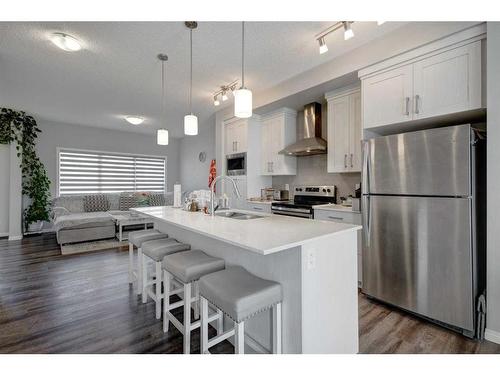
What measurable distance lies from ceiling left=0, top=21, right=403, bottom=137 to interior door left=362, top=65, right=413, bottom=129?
0.41 metres

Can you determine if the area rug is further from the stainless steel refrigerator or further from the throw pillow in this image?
the stainless steel refrigerator

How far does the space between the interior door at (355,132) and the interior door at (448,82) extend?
751 millimetres

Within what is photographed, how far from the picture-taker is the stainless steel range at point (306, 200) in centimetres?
319

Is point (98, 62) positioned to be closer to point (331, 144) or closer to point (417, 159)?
point (331, 144)

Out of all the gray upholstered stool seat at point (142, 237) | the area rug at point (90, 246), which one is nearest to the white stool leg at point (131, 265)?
the gray upholstered stool seat at point (142, 237)

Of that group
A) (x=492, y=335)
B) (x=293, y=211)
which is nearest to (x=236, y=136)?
(x=293, y=211)

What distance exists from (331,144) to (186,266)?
7.94 ft

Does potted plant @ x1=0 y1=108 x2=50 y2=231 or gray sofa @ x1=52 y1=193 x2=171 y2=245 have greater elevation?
potted plant @ x1=0 y1=108 x2=50 y2=231

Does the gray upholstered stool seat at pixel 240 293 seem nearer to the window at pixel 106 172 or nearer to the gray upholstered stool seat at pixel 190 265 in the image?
the gray upholstered stool seat at pixel 190 265

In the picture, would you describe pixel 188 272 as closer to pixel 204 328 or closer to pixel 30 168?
pixel 204 328

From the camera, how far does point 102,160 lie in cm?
651

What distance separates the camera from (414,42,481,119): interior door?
193cm

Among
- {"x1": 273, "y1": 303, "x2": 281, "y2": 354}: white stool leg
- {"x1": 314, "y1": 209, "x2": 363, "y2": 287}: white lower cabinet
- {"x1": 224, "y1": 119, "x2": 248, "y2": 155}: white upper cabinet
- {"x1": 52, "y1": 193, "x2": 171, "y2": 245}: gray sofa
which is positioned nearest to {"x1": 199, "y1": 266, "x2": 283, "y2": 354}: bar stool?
{"x1": 273, "y1": 303, "x2": 281, "y2": 354}: white stool leg
